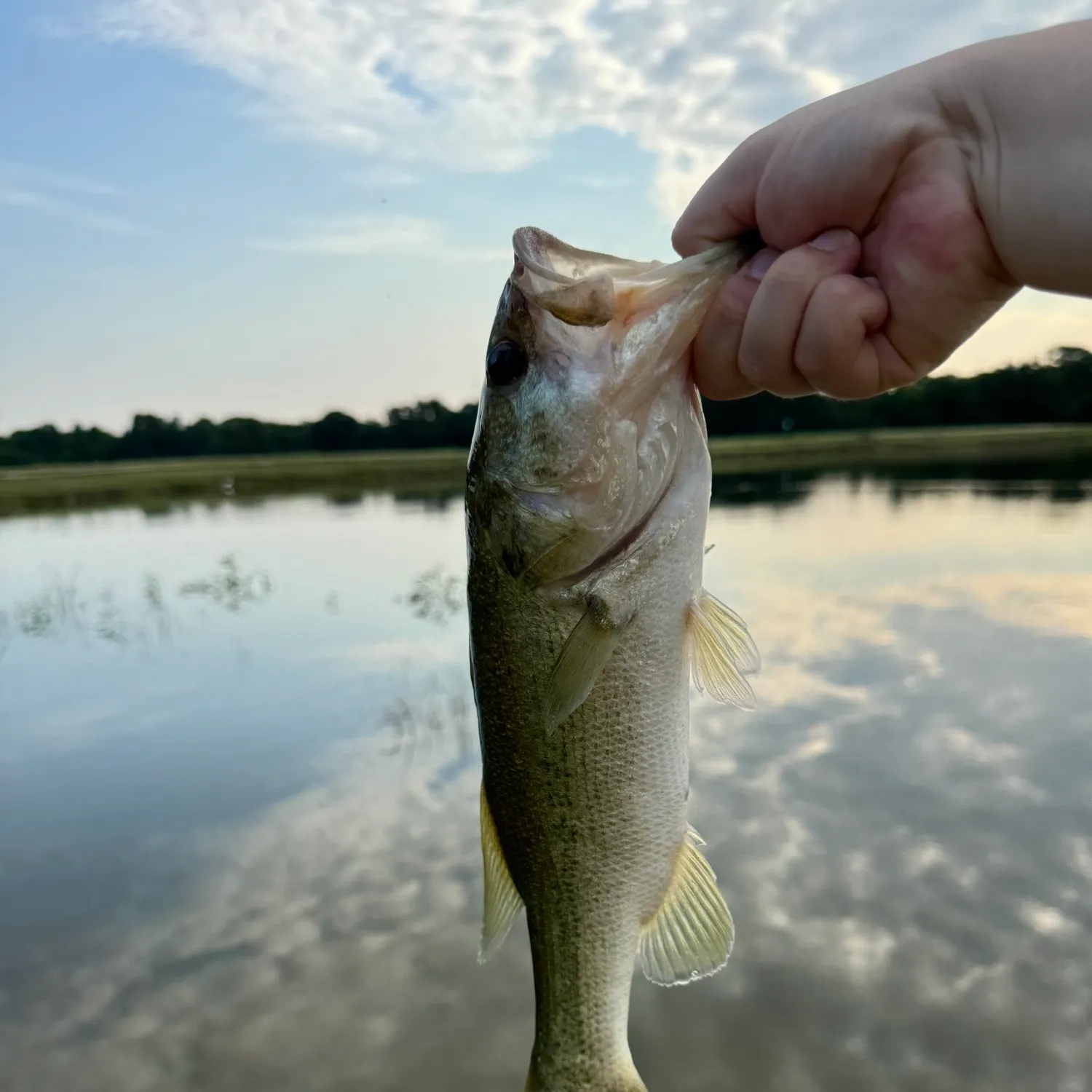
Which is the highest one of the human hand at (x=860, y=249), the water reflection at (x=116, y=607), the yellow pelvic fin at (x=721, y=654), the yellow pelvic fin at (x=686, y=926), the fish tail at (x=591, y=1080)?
the human hand at (x=860, y=249)

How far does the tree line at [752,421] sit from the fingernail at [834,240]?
50.0 m

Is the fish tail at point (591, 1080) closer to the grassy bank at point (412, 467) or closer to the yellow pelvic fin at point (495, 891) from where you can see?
the yellow pelvic fin at point (495, 891)

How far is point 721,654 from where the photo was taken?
77.4 inches

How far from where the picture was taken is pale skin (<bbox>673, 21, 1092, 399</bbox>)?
1.50 metres

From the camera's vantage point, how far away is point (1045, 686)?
8.65 metres

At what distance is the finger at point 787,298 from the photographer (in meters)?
1.72

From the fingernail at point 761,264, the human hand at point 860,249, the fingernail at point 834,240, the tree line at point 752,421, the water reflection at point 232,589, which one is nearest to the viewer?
the human hand at point 860,249

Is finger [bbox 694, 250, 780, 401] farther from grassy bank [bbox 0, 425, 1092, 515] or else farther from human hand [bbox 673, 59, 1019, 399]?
grassy bank [bbox 0, 425, 1092, 515]

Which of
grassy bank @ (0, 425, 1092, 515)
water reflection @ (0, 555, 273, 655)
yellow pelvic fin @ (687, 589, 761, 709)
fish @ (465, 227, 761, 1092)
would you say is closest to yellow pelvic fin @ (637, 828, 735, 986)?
fish @ (465, 227, 761, 1092)

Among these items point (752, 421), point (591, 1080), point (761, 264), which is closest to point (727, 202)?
point (761, 264)

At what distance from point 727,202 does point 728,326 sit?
297mm

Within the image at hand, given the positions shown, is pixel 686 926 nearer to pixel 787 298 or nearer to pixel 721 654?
pixel 721 654

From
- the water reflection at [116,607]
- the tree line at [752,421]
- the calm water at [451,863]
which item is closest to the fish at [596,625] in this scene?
the calm water at [451,863]

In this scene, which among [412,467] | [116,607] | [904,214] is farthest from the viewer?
[412,467]
